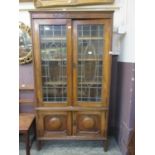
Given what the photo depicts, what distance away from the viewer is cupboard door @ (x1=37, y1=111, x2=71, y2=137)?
Result: 232 centimetres

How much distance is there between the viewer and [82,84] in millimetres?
2318

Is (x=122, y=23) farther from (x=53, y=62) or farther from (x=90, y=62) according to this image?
(x=53, y=62)

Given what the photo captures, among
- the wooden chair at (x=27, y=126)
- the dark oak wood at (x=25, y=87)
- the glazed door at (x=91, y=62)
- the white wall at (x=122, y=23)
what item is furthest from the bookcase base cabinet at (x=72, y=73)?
the dark oak wood at (x=25, y=87)

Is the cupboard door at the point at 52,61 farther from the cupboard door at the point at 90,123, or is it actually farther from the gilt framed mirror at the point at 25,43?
the gilt framed mirror at the point at 25,43

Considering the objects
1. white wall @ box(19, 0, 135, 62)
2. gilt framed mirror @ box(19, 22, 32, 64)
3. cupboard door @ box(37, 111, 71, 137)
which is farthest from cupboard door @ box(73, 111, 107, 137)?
gilt framed mirror @ box(19, 22, 32, 64)

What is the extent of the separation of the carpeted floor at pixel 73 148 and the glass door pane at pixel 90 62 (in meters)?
0.69

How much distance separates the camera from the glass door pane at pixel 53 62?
2.20 meters

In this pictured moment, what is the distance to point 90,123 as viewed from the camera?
2.33m

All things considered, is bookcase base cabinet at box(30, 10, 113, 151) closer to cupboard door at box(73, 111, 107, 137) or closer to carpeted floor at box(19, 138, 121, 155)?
cupboard door at box(73, 111, 107, 137)

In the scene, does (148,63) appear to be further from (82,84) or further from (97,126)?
(97,126)
